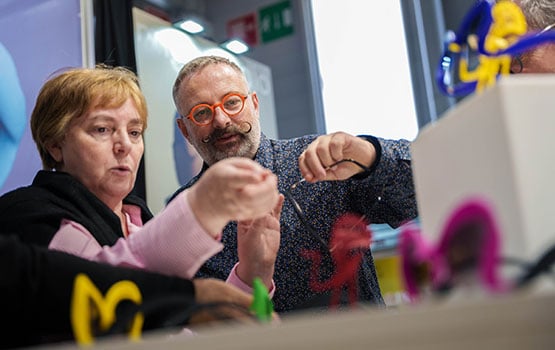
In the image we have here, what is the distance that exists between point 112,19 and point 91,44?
0.17m

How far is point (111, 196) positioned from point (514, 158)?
0.76 metres

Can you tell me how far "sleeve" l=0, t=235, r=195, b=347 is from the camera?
0.56 meters

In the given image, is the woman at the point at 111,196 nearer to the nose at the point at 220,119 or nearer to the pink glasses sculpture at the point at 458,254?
the pink glasses sculpture at the point at 458,254

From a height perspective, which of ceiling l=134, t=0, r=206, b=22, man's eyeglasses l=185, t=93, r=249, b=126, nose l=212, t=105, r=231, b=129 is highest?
ceiling l=134, t=0, r=206, b=22

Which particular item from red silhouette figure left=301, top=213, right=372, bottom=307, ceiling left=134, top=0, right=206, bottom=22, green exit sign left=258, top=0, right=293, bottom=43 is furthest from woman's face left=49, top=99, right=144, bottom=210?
ceiling left=134, top=0, right=206, bottom=22

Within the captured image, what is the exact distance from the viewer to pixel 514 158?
1.38 feet

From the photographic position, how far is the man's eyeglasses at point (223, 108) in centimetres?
165

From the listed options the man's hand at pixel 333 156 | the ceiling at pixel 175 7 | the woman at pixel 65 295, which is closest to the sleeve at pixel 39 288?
the woman at pixel 65 295

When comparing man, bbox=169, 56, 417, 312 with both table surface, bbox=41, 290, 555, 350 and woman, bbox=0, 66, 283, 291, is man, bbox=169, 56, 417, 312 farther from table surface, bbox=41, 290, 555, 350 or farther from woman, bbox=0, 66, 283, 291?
table surface, bbox=41, 290, 555, 350

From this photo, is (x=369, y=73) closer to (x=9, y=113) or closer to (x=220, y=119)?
(x=220, y=119)

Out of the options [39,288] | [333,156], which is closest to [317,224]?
[333,156]

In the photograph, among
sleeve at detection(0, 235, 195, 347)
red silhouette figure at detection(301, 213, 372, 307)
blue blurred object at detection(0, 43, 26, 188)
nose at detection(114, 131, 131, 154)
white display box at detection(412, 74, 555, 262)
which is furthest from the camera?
blue blurred object at detection(0, 43, 26, 188)

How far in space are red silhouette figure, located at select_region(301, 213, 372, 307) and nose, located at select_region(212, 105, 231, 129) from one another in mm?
397

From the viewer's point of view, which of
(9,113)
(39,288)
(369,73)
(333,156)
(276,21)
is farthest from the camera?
(276,21)
